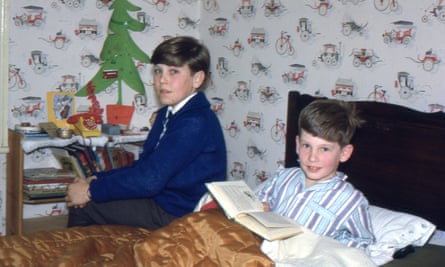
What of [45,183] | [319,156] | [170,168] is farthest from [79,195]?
[319,156]

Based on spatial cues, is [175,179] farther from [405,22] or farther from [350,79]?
[405,22]

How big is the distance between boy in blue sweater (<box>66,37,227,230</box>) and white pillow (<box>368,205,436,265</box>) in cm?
67

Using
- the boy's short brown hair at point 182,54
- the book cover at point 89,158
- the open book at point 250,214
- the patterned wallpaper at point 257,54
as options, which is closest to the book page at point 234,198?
the open book at point 250,214

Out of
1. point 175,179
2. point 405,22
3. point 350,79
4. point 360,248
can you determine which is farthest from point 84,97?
point 360,248

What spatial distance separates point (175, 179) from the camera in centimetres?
227

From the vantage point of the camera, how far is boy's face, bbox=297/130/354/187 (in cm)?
196

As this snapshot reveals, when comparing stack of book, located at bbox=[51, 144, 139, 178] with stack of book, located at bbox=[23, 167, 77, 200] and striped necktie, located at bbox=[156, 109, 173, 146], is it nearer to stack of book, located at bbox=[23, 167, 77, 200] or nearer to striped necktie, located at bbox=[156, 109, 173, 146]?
stack of book, located at bbox=[23, 167, 77, 200]

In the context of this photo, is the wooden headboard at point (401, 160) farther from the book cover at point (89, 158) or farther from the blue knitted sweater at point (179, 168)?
the book cover at point (89, 158)

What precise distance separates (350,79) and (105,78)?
1368 mm

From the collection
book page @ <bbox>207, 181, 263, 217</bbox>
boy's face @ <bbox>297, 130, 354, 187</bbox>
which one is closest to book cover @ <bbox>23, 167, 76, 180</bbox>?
book page @ <bbox>207, 181, 263, 217</bbox>

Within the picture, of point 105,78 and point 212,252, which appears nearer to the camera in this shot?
point 212,252

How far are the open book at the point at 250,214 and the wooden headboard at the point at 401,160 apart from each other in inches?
23.1

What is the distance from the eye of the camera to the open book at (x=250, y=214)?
1.75 m

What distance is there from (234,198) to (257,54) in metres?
1.41
